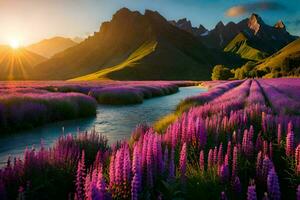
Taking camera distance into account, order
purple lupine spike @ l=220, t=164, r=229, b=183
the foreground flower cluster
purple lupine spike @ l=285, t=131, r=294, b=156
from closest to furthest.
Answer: the foreground flower cluster < purple lupine spike @ l=220, t=164, r=229, b=183 < purple lupine spike @ l=285, t=131, r=294, b=156

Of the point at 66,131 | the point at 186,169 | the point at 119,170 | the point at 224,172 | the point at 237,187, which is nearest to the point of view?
the point at 119,170

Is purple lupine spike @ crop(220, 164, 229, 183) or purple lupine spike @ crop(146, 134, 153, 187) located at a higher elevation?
purple lupine spike @ crop(146, 134, 153, 187)

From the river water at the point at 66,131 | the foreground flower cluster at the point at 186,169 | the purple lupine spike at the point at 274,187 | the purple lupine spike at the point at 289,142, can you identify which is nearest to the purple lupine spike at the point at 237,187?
the foreground flower cluster at the point at 186,169

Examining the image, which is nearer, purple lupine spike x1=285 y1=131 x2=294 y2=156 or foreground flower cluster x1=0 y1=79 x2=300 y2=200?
foreground flower cluster x1=0 y1=79 x2=300 y2=200

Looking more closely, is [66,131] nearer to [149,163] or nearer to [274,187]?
[149,163]

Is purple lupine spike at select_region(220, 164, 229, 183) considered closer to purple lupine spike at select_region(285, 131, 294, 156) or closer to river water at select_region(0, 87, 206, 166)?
purple lupine spike at select_region(285, 131, 294, 156)

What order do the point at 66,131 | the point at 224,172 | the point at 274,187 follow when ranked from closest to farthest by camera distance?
1. the point at 274,187
2. the point at 224,172
3. the point at 66,131

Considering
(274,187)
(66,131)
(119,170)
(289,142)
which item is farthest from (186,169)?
(66,131)

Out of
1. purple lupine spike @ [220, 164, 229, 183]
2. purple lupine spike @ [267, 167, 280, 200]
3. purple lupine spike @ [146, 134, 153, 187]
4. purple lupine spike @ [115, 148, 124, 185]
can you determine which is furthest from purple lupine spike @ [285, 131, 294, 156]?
purple lupine spike @ [115, 148, 124, 185]

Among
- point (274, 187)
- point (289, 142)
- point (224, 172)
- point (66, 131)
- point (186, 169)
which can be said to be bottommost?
point (66, 131)

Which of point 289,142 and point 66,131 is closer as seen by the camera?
point 289,142

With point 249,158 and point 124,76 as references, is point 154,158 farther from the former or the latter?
point 124,76

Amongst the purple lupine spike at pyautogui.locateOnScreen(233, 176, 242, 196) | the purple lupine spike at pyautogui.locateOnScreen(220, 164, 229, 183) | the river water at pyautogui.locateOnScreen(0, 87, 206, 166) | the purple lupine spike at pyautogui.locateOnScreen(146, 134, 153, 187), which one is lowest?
the river water at pyautogui.locateOnScreen(0, 87, 206, 166)

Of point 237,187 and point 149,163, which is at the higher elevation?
point 149,163
